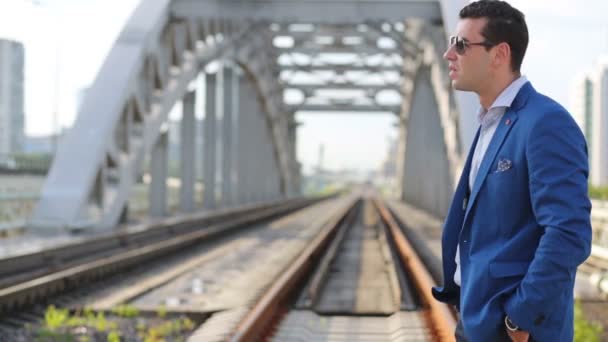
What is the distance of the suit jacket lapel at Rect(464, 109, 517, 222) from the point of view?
6.35 ft

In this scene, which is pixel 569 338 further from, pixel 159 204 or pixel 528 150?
pixel 159 204

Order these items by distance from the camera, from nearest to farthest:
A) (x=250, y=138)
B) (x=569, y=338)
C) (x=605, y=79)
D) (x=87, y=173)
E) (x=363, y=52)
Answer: (x=569, y=338) → (x=87, y=173) → (x=250, y=138) → (x=363, y=52) → (x=605, y=79)

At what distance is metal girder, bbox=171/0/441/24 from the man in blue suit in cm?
1520

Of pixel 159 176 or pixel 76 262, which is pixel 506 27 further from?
pixel 159 176

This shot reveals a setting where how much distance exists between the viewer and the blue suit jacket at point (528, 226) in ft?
5.65

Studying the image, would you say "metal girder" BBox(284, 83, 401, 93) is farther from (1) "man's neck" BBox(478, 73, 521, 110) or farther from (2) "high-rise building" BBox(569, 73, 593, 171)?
(2) "high-rise building" BBox(569, 73, 593, 171)

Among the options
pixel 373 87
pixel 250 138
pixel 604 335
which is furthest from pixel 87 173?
pixel 373 87

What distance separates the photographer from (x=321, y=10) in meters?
17.8

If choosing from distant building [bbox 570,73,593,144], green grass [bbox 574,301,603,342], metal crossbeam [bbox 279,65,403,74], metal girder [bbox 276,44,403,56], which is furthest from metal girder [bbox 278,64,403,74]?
distant building [bbox 570,73,593,144]

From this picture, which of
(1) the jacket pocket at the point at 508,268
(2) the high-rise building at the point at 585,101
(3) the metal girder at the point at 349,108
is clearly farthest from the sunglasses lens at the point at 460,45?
(2) the high-rise building at the point at 585,101

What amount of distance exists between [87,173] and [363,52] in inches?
1106

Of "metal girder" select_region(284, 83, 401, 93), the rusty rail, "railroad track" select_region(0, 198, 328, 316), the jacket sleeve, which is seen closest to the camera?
the jacket sleeve

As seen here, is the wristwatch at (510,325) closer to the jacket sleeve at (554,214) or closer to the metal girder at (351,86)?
the jacket sleeve at (554,214)

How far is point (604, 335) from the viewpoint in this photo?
6.14 metres
